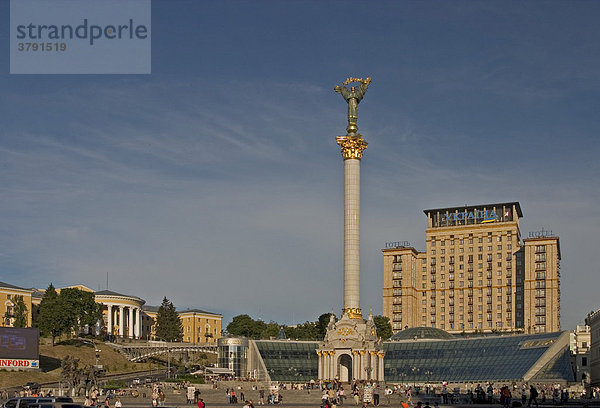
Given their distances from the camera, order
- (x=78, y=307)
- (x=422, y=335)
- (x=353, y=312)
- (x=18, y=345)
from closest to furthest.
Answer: (x=353, y=312), (x=18, y=345), (x=422, y=335), (x=78, y=307)

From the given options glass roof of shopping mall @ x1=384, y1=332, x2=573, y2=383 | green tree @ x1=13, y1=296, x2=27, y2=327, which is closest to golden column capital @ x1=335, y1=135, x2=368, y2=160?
glass roof of shopping mall @ x1=384, y1=332, x2=573, y2=383

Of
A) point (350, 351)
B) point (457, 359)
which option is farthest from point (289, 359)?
point (350, 351)

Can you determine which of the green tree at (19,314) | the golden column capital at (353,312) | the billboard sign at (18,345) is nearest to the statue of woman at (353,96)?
the golden column capital at (353,312)

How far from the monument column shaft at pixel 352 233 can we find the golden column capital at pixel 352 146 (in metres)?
0.76

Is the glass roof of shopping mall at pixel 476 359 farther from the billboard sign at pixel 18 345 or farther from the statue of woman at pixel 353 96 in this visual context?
the billboard sign at pixel 18 345

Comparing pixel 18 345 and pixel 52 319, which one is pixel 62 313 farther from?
pixel 18 345

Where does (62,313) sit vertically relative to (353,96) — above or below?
below

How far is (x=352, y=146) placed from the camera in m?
134

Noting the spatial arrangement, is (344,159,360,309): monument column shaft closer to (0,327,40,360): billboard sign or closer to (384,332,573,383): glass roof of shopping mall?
(384,332,573,383): glass roof of shopping mall

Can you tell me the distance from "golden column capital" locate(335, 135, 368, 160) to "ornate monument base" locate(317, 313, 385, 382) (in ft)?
77.3

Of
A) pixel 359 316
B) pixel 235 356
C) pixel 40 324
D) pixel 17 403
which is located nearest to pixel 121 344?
pixel 40 324

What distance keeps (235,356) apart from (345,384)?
40.9 meters

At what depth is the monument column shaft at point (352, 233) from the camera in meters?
132

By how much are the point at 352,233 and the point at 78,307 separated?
71.3 m
